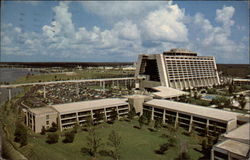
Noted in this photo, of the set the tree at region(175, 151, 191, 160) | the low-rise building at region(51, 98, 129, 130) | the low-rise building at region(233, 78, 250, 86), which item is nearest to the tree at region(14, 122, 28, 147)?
the low-rise building at region(51, 98, 129, 130)

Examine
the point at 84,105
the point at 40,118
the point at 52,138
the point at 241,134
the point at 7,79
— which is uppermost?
the point at 84,105

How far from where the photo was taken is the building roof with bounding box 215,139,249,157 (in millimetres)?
12914

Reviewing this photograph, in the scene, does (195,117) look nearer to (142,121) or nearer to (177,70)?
(142,121)

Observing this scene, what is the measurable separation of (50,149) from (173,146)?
435 inches

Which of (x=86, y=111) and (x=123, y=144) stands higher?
(x=86, y=111)

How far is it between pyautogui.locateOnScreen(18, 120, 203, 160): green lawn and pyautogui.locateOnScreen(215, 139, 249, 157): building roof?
2851 mm

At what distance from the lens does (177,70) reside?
47.2m

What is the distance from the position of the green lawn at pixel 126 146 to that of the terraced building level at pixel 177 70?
24288 millimetres

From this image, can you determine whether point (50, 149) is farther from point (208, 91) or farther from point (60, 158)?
point (208, 91)

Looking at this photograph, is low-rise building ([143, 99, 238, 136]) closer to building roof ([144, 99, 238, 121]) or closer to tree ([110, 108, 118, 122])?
building roof ([144, 99, 238, 121])

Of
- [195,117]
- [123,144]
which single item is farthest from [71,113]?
[195,117]

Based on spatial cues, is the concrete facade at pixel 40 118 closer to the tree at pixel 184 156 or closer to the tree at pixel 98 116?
the tree at pixel 98 116

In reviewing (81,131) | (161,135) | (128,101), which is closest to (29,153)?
(81,131)

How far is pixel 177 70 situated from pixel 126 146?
108ft
